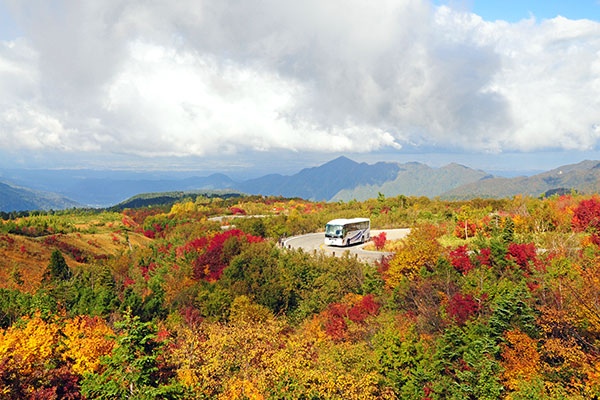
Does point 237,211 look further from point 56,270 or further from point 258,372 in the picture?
point 258,372

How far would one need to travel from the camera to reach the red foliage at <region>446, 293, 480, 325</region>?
720 inches

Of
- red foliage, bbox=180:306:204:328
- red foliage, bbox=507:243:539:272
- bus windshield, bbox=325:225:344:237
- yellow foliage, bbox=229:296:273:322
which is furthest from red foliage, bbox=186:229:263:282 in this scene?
red foliage, bbox=507:243:539:272

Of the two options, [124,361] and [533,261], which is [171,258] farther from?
[533,261]

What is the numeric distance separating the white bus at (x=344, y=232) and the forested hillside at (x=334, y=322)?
11.4 ft

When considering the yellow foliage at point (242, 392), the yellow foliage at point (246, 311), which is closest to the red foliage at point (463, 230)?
the yellow foliage at point (246, 311)

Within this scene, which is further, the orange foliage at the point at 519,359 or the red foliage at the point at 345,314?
the red foliage at the point at 345,314

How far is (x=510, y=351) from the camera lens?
585 inches

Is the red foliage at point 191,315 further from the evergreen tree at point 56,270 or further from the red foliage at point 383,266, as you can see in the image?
the evergreen tree at point 56,270

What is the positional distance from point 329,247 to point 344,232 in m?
2.51

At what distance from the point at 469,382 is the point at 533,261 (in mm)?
11261

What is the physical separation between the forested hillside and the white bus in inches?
137

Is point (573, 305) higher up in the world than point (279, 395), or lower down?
higher up

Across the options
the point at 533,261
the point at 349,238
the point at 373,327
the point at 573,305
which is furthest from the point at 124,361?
the point at 349,238

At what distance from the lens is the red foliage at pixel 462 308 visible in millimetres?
18281
